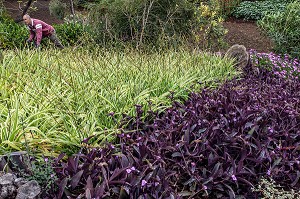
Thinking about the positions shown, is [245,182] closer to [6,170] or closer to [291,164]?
[291,164]

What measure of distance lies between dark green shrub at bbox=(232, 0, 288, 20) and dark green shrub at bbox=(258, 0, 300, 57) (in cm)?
577

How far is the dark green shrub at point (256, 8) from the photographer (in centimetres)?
1409

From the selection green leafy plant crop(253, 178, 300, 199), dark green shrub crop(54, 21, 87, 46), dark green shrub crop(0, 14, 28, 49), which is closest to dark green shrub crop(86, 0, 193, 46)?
dark green shrub crop(54, 21, 87, 46)

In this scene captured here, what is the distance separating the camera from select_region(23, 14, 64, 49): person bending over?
7910mm

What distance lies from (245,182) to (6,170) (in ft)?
5.77

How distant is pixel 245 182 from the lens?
2869 mm

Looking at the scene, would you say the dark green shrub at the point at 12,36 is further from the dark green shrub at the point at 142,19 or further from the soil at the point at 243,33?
the soil at the point at 243,33

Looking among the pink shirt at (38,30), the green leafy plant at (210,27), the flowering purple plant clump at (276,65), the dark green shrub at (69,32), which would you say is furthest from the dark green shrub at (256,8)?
the pink shirt at (38,30)

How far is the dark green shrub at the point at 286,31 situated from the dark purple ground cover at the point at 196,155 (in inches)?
181

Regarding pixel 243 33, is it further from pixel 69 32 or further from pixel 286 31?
pixel 69 32

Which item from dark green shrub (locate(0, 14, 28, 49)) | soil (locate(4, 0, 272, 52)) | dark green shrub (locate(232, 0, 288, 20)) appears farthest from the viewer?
dark green shrub (locate(232, 0, 288, 20))

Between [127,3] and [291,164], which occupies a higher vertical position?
[127,3]

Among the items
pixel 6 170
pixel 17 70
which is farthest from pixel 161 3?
pixel 6 170

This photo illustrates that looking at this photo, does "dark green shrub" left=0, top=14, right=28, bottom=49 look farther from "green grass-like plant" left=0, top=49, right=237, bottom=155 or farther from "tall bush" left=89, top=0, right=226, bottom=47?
"green grass-like plant" left=0, top=49, right=237, bottom=155
